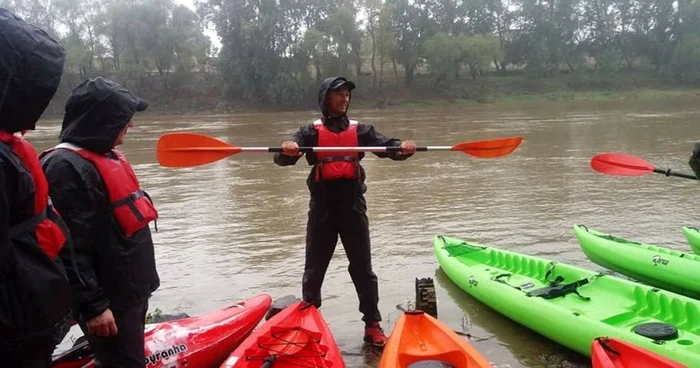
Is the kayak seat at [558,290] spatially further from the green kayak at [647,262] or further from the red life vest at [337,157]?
the red life vest at [337,157]

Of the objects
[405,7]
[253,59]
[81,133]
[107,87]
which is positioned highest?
[405,7]

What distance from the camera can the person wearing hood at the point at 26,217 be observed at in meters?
1.63

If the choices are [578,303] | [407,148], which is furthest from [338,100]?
[578,303]

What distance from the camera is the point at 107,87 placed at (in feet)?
8.02

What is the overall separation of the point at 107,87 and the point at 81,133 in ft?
0.72

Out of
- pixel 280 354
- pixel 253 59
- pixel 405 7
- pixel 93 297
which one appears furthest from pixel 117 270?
pixel 405 7

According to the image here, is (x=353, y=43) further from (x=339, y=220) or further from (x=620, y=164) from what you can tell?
(x=339, y=220)

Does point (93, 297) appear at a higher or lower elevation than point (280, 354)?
higher

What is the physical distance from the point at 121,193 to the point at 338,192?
1538 millimetres

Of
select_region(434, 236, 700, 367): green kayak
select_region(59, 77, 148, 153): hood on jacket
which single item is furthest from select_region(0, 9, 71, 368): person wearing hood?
select_region(434, 236, 700, 367): green kayak

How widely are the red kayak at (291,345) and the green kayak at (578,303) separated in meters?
1.45

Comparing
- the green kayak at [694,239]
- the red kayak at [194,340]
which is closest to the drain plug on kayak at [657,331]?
the green kayak at [694,239]

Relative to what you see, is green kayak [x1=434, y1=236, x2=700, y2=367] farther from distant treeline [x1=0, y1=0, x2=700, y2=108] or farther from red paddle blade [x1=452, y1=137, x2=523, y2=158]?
distant treeline [x1=0, y1=0, x2=700, y2=108]

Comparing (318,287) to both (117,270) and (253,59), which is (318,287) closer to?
(117,270)
